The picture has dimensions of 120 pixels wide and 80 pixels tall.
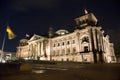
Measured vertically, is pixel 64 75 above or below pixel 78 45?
below

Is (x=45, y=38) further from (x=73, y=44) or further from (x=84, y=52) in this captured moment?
(x=84, y=52)

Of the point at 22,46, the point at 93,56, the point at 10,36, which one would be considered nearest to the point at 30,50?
the point at 22,46

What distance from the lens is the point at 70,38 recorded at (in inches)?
2304

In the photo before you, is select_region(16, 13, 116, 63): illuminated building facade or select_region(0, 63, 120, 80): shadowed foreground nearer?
select_region(0, 63, 120, 80): shadowed foreground

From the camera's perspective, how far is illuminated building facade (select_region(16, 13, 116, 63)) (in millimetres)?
49094

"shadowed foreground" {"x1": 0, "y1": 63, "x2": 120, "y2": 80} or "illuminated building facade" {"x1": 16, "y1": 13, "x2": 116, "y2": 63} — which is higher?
"illuminated building facade" {"x1": 16, "y1": 13, "x2": 116, "y2": 63}

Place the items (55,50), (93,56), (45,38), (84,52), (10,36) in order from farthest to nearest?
(45,38) → (55,50) → (84,52) → (93,56) → (10,36)

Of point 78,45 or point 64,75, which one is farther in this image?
point 78,45

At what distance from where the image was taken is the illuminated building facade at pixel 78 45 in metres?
49.1

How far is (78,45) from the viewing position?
5341cm

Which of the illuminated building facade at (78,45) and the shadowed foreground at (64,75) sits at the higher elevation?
the illuminated building facade at (78,45)

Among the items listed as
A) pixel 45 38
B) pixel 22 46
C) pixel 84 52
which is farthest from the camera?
pixel 22 46

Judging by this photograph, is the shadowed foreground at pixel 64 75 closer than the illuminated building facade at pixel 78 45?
Yes

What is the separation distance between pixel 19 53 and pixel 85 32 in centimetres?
Result: 6119
